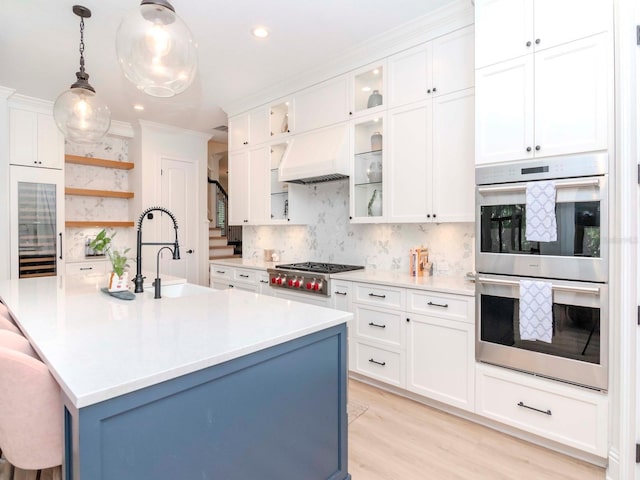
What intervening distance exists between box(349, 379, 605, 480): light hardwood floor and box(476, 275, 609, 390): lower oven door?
0.47 meters

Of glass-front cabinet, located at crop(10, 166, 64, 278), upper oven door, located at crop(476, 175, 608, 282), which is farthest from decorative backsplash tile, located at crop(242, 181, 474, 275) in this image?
glass-front cabinet, located at crop(10, 166, 64, 278)

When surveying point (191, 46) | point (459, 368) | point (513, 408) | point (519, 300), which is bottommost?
point (513, 408)

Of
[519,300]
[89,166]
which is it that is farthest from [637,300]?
[89,166]

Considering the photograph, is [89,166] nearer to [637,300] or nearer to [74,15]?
[74,15]

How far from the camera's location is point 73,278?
3023 millimetres

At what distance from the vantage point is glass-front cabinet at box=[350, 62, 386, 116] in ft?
10.4

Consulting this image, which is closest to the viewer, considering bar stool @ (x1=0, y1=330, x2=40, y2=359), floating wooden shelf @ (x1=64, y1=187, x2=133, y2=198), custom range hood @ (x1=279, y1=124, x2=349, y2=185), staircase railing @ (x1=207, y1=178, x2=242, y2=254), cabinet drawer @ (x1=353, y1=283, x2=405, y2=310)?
bar stool @ (x1=0, y1=330, x2=40, y2=359)

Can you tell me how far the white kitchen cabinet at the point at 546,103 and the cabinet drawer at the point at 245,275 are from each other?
262 cm

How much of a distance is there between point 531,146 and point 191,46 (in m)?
1.96

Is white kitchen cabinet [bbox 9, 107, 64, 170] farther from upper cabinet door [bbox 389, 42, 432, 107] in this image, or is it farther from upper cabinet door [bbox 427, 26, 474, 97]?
upper cabinet door [bbox 427, 26, 474, 97]

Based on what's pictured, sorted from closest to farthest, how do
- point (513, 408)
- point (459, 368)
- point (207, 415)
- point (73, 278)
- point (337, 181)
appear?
point (207, 415) → point (513, 408) → point (459, 368) → point (73, 278) → point (337, 181)

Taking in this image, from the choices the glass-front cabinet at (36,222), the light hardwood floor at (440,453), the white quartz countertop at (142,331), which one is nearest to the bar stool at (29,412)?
the white quartz countertop at (142,331)

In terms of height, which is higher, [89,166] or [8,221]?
[89,166]

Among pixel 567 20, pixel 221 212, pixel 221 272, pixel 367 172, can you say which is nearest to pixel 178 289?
Answer: pixel 221 272
